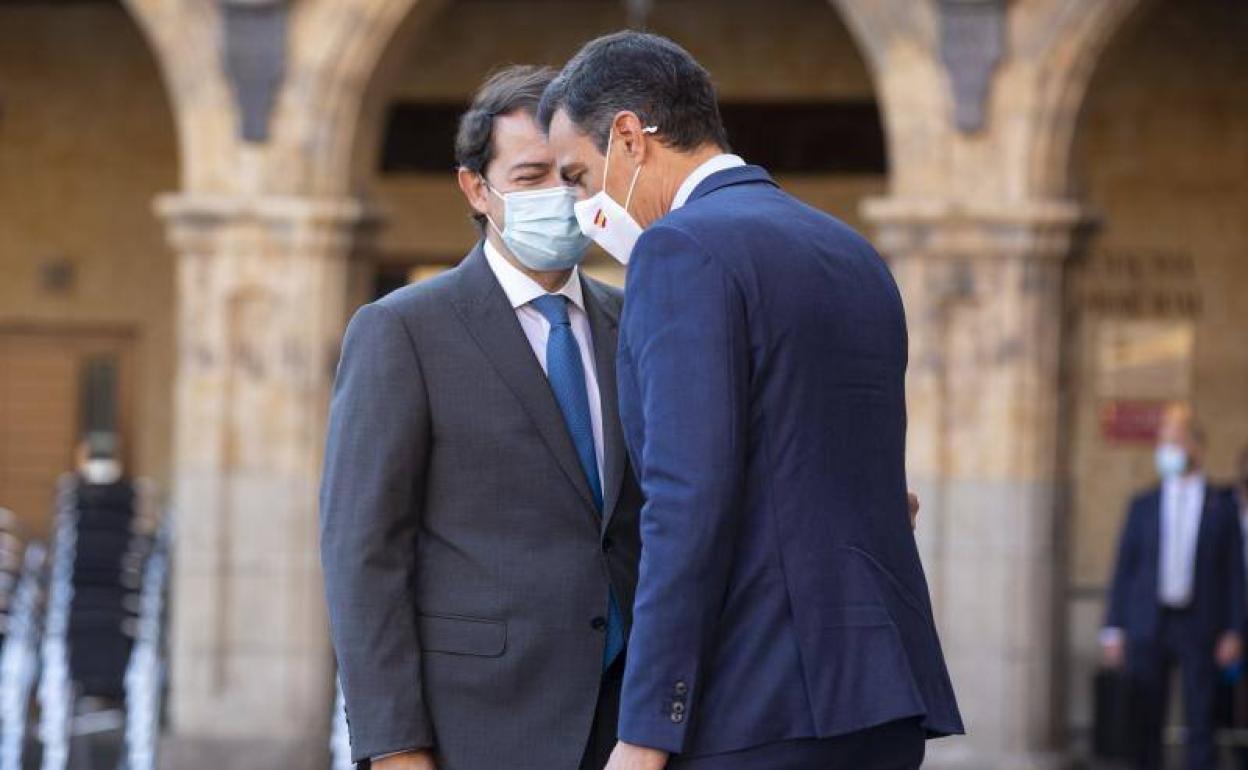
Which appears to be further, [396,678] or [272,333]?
[272,333]

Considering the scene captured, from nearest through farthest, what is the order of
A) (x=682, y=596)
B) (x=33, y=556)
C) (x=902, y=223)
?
(x=682, y=596) < (x=902, y=223) < (x=33, y=556)

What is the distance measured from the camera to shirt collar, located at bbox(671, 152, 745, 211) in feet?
10.8

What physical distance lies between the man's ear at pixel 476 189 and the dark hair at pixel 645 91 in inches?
25.1

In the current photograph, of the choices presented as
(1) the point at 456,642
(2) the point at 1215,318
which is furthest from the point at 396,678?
(2) the point at 1215,318

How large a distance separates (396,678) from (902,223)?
6468mm

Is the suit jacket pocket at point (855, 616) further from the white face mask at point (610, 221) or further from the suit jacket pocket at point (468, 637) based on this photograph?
the suit jacket pocket at point (468, 637)

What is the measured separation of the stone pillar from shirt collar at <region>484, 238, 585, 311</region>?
5.96 metres

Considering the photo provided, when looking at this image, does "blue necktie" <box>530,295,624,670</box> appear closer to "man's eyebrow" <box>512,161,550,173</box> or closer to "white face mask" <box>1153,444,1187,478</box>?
"man's eyebrow" <box>512,161,550,173</box>

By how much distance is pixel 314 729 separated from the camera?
10.4 metres

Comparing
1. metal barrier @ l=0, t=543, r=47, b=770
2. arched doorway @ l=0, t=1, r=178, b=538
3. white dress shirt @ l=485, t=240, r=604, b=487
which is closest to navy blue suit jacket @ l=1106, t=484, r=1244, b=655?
metal barrier @ l=0, t=543, r=47, b=770

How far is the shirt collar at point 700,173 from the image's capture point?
10.8 ft

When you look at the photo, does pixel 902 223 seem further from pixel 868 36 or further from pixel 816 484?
pixel 816 484

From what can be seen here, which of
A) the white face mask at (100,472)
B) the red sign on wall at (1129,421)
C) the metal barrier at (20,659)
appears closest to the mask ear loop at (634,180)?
the white face mask at (100,472)

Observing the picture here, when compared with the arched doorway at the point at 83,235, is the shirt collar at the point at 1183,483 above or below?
below
